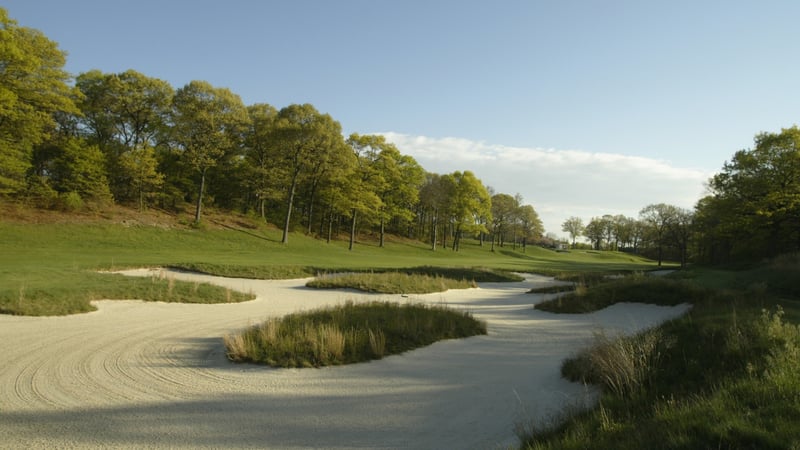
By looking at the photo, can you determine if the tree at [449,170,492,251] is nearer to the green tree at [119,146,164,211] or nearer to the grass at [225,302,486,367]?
the green tree at [119,146,164,211]

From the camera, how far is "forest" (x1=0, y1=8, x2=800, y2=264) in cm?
3681

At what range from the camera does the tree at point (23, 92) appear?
33.9 meters

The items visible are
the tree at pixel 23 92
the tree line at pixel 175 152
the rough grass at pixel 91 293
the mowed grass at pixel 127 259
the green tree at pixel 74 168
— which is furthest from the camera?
the green tree at pixel 74 168

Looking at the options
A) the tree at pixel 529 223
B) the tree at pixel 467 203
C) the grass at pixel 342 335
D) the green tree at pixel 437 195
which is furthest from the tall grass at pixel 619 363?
the tree at pixel 529 223

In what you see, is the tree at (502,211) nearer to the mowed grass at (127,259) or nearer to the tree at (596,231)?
the mowed grass at (127,259)

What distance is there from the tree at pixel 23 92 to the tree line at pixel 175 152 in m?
0.09

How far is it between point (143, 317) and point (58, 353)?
4109 millimetres

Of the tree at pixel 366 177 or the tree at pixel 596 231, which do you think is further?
the tree at pixel 596 231

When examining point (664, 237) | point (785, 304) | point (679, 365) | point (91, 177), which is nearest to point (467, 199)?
point (664, 237)

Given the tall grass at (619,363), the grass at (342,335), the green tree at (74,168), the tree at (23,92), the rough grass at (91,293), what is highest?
the tree at (23,92)

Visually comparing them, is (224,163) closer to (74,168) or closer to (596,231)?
(74,168)

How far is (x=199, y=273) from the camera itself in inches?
919

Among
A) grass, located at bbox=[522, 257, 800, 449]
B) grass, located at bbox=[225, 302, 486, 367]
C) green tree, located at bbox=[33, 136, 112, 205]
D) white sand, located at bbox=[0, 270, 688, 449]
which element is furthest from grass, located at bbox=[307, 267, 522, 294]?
green tree, located at bbox=[33, 136, 112, 205]

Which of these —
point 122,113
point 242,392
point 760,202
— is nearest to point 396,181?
point 122,113
